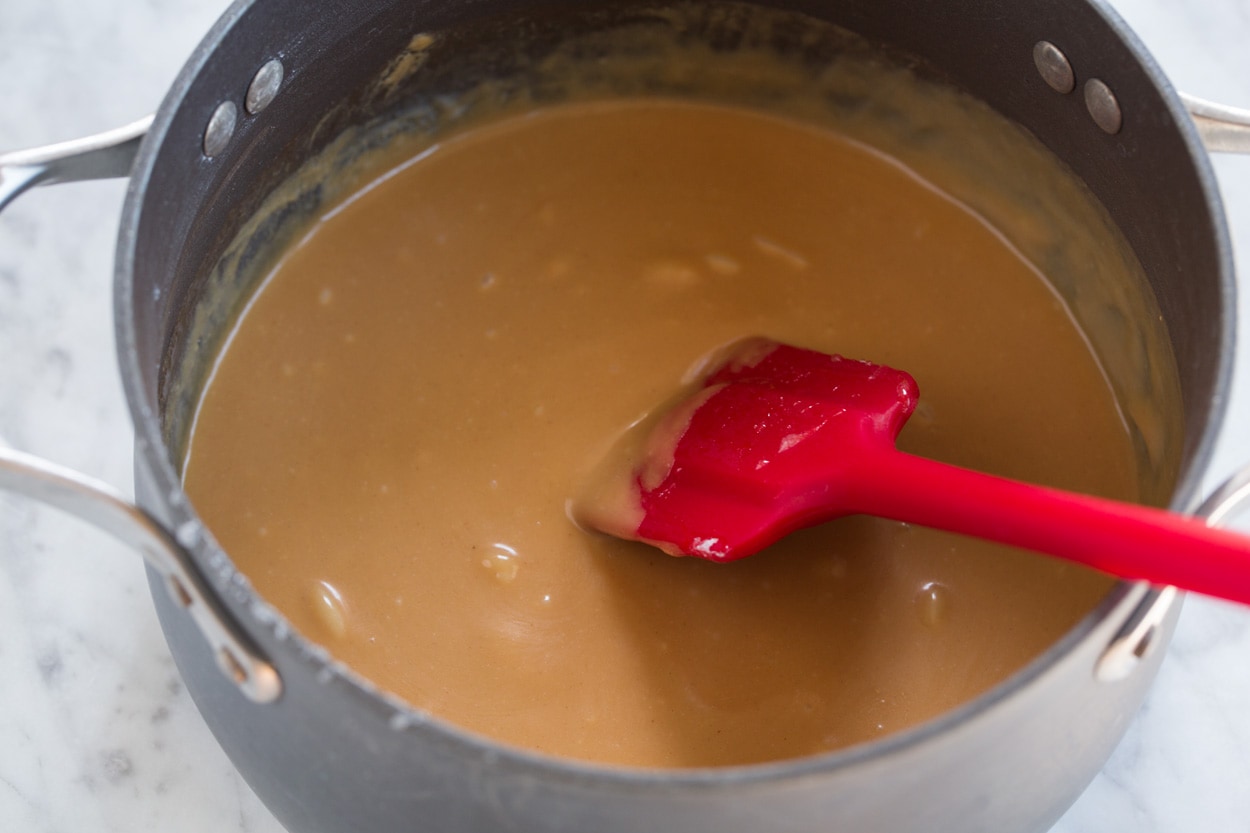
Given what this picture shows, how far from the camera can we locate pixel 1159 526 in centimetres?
100

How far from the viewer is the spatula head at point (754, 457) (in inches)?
51.6

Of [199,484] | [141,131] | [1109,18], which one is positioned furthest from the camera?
[199,484]

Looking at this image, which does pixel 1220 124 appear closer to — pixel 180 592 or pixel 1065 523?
pixel 1065 523

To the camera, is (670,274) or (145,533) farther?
(670,274)

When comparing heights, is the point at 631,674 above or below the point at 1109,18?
below

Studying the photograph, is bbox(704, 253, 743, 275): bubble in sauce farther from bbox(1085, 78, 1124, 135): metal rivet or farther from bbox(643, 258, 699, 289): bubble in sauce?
bbox(1085, 78, 1124, 135): metal rivet

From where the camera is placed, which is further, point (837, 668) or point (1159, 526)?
point (837, 668)

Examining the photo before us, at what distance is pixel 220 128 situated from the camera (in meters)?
1.30

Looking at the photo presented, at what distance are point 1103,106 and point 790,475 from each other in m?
0.45

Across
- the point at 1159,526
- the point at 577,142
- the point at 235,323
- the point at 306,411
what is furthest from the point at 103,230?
the point at 1159,526

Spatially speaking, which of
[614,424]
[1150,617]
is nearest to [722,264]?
[614,424]

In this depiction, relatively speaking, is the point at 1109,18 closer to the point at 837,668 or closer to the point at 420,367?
the point at 837,668

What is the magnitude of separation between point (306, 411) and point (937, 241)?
0.72m

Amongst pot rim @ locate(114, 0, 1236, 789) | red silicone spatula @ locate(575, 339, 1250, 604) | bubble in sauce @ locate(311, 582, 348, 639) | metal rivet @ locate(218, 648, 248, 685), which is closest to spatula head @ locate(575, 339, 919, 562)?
red silicone spatula @ locate(575, 339, 1250, 604)
